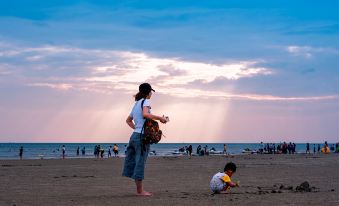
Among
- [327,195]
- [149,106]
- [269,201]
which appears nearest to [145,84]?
[149,106]

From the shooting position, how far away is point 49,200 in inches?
378

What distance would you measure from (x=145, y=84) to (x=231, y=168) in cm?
281

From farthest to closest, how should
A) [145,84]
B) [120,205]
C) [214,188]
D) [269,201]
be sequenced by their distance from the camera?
[214,188] < [145,84] < [269,201] < [120,205]

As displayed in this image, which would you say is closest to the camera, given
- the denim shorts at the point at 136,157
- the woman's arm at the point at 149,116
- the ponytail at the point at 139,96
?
the woman's arm at the point at 149,116

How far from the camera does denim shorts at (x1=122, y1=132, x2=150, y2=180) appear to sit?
31.9ft

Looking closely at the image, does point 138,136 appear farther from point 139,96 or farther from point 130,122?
point 139,96

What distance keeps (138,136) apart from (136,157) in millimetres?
391

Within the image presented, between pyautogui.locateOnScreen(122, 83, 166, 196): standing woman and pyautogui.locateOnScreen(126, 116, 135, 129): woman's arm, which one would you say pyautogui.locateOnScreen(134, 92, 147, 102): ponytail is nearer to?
pyautogui.locateOnScreen(122, 83, 166, 196): standing woman

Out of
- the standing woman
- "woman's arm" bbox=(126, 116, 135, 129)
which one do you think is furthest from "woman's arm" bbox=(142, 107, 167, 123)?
"woman's arm" bbox=(126, 116, 135, 129)

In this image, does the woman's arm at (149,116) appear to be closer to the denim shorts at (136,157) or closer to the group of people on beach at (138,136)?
the group of people on beach at (138,136)

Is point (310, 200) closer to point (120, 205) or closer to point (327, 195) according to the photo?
point (327, 195)

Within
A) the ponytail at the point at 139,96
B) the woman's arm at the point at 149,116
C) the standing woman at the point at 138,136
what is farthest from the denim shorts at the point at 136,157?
the ponytail at the point at 139,96

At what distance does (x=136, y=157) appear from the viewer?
9781 mm

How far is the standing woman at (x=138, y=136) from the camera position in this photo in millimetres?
9703
